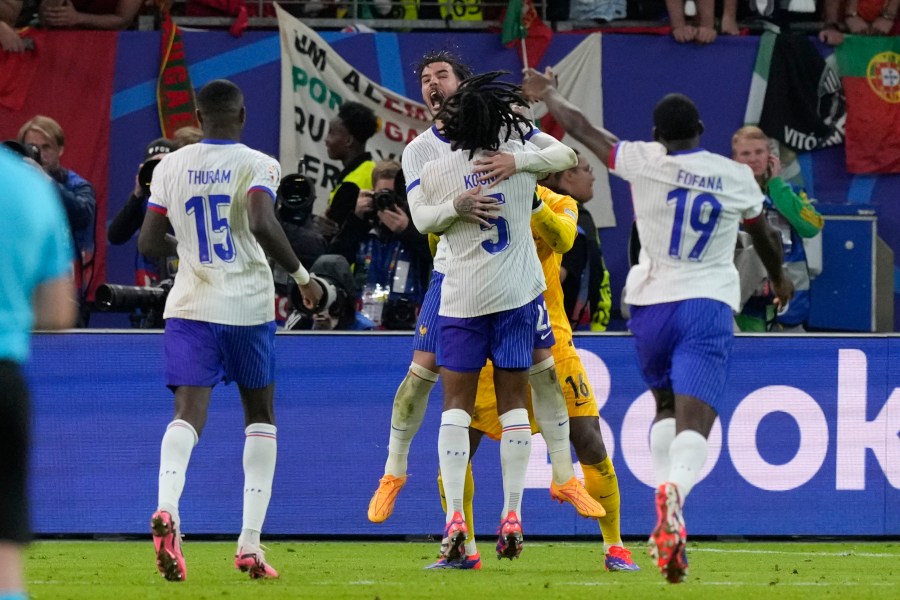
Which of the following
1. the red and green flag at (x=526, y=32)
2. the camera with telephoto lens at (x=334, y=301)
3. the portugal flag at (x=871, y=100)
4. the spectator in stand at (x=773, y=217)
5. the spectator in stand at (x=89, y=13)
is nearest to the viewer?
the camera with telephoto lens at (x=334, y=301)

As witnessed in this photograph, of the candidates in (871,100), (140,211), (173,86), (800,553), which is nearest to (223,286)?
(140,211)

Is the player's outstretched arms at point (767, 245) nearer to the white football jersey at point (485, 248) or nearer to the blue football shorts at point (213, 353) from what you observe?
the white football jersey at point (485, 248)

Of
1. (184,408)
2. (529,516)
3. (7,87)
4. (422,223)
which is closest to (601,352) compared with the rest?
(529,516)

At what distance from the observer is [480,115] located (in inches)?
285

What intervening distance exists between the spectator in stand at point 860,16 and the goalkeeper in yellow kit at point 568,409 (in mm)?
6877

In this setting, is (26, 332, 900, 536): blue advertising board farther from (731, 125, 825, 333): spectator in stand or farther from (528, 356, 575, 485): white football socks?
(528, 356, 575, 485): white football socks

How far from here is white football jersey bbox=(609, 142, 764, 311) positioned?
6.53m

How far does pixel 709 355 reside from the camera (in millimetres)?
6469

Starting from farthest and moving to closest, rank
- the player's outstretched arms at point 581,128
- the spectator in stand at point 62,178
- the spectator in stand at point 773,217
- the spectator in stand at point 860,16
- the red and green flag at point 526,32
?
the spectator in stand at point 860,16 < the red and green flag at point 526,32 < the spectator in stand at point 773,217 < the spectator in stand at point 62,178 < the player's outstretched arms at point 581,128

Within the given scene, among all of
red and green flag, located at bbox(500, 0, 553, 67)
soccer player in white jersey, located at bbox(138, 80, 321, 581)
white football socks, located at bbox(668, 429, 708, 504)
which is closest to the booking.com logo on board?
soccer player in white jersey, located at bbox(138, 80, 321, 581)

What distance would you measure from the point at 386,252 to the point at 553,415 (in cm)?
302

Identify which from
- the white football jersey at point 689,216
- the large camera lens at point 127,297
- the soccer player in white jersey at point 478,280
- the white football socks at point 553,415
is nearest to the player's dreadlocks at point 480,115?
the soccer player in white jersey at point 478,280

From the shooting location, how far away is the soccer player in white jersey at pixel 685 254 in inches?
254

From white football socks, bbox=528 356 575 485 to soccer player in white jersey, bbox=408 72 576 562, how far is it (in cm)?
26
